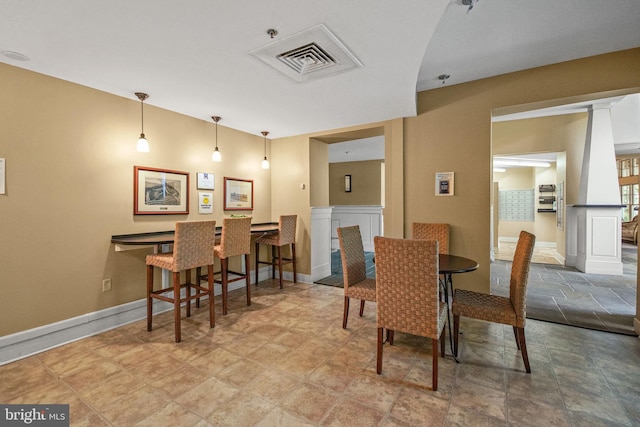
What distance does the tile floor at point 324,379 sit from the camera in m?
1.62

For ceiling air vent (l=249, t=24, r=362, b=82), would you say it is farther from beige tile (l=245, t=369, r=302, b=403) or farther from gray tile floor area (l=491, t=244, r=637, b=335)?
gray tile floor area (l=491, t=244, r=637, b=335)

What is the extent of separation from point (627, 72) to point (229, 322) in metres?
4.61

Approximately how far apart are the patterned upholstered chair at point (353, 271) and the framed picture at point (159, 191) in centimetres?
214

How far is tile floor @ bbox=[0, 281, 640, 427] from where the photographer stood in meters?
1.62

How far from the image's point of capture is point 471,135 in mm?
3242

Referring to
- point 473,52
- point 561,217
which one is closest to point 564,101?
point 473,52

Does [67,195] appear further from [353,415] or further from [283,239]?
[353,415]

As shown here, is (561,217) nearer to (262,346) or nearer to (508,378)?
(508,378)

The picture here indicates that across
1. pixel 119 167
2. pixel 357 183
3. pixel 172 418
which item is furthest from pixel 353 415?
pixel 357 183

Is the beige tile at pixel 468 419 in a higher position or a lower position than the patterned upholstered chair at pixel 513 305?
lower

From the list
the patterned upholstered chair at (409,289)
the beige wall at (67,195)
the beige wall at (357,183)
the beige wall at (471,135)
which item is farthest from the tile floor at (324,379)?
the beige wall at (357,183)

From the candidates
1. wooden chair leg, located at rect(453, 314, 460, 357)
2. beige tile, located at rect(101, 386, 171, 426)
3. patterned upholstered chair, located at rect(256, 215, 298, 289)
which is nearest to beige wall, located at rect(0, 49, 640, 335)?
patterned upholstered chair, located at rect(256, 215, 298, 289)

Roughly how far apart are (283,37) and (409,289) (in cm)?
190

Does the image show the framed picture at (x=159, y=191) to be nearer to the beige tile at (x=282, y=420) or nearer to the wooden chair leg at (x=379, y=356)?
the beige tile at (x=282, y=420)
